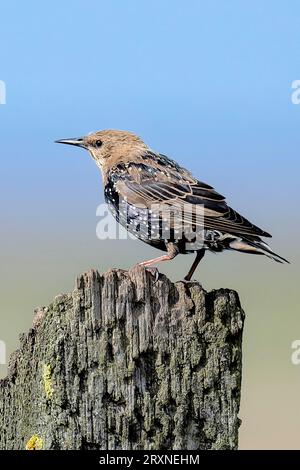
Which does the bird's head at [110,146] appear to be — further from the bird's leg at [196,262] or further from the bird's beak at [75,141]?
the bird's leg at [196,262]

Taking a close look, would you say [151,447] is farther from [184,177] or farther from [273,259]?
[184,177]

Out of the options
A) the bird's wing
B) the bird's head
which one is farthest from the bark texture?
the bird's head

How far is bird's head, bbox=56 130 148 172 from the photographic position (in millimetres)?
9469

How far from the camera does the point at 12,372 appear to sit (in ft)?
19.2

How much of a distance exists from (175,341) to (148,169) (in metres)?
3.67

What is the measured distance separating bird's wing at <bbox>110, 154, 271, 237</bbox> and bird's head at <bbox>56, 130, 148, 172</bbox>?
29 cm

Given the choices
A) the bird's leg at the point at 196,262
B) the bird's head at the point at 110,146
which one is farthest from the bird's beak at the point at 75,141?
the bird's leg at the point at 196,262

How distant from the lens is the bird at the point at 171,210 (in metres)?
8.10

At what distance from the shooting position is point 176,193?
853cm

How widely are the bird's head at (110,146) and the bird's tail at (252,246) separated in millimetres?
1724
